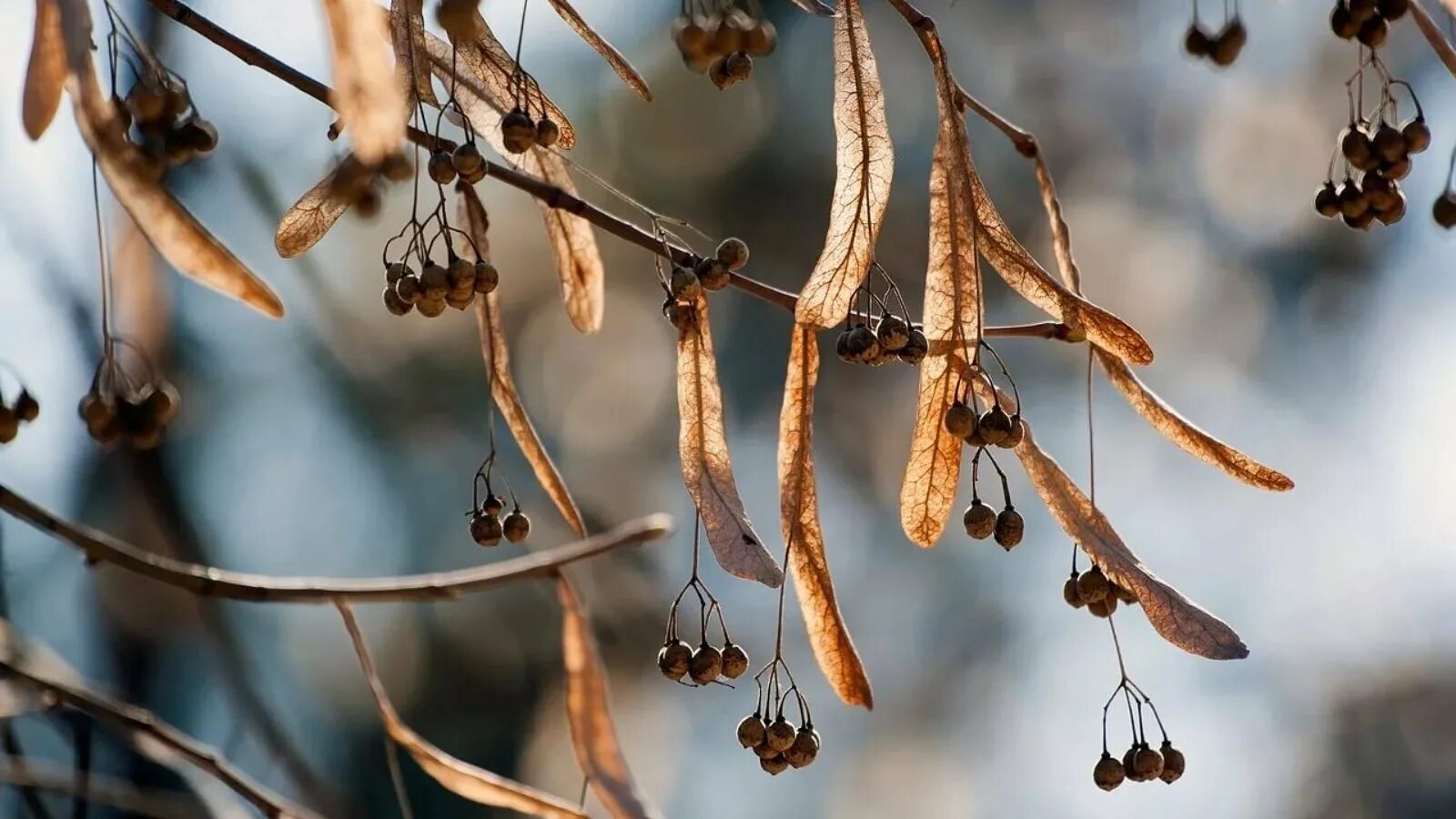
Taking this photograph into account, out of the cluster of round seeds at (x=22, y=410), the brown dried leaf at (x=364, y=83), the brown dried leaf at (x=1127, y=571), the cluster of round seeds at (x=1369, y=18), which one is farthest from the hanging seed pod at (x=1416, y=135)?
the cluster of round seeds at (x=22, y=410)

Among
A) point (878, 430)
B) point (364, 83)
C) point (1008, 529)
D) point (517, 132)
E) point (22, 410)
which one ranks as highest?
point (878, 430)

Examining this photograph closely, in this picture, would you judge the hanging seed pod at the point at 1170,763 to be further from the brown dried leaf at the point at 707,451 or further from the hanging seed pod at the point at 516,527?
the hanging seed pod at the point at 516,527

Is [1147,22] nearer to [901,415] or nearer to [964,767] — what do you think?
[901,415]

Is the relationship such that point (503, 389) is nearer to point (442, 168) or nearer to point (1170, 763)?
point (442, 168)

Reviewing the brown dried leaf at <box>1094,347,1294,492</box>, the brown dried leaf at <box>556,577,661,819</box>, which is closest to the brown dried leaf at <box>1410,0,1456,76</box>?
the brown dried leaf at <box>1094,347,1294,492</box>

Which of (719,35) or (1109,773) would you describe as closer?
(719,35)

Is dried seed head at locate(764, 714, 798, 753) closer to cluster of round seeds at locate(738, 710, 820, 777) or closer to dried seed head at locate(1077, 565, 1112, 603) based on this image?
cluster of round seeds at locate(738, 710, 820, 777)

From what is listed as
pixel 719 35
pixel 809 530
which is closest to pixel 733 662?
pixel 809 530

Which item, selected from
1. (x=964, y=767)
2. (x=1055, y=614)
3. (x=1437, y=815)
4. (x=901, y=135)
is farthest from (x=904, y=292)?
(x=1437, y=815)
